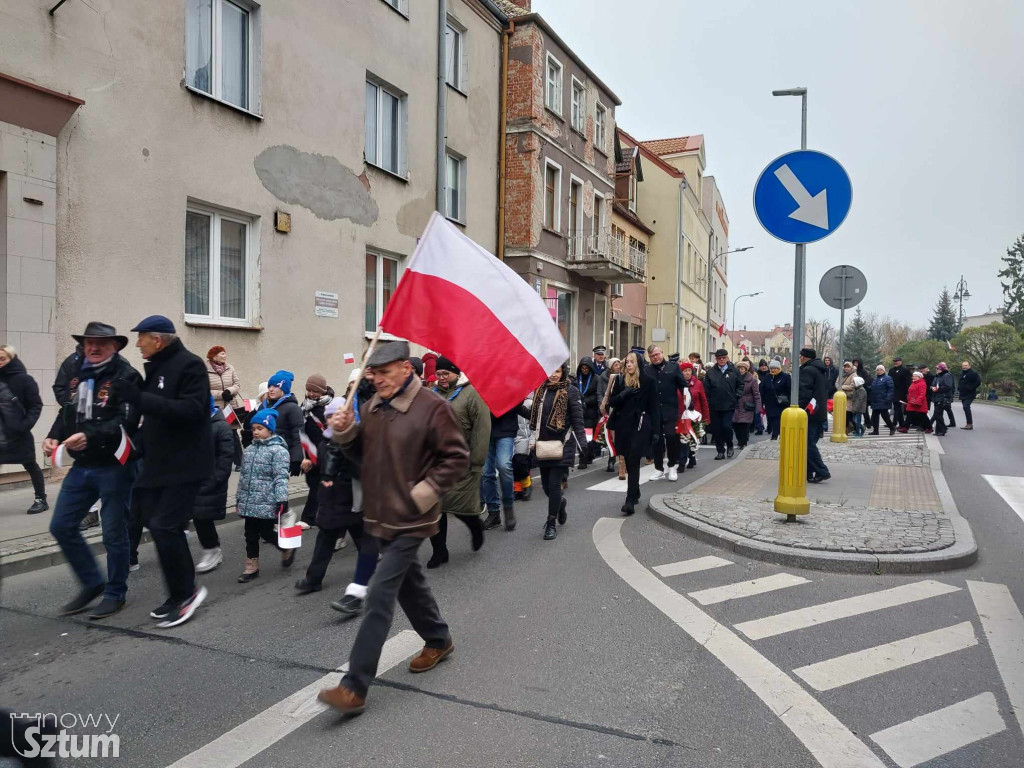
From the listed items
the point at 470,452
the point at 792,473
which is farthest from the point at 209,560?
the point at 792,473

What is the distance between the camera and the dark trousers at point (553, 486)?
24.5ft

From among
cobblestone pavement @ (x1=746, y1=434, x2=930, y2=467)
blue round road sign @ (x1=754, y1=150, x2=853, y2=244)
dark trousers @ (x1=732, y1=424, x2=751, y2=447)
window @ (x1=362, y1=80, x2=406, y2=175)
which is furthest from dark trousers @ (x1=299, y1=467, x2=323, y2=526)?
dark trousers @ (x1=732, y1=424, x2=751, y2=447)

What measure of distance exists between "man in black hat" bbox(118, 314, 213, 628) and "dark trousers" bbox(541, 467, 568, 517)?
11.6 ft

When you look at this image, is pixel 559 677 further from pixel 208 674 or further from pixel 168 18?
pixel 168 18

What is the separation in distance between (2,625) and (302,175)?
9.73m

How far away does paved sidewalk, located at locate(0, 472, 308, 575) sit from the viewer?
616cm

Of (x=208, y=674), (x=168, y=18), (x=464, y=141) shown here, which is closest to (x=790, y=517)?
(x=208, y=674)

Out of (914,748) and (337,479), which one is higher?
(337,479)

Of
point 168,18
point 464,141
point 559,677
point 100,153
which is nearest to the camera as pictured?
point 559,677

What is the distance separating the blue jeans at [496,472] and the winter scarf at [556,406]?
1.26 feet

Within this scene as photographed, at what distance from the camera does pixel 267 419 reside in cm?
600

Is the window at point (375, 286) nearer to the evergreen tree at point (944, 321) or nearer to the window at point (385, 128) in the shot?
the window at point (385, 128)

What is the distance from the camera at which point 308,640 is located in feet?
15.0

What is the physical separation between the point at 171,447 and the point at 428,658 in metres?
2.14
